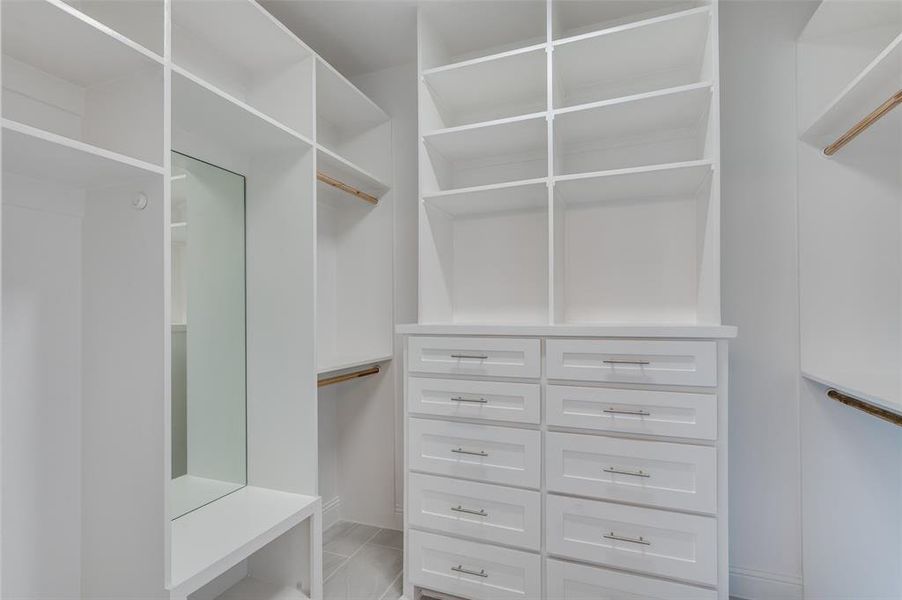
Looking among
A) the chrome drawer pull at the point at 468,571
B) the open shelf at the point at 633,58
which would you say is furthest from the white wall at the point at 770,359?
the chrome drawer pull at the point at 468,571

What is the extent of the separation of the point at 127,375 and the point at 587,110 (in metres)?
1.82

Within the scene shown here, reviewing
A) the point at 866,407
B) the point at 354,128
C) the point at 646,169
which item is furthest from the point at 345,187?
the point at 866,407

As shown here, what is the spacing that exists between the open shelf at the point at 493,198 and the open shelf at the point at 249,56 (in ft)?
2.11

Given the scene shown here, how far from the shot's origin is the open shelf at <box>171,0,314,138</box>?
5.40 ft

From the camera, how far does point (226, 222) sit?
1908mm

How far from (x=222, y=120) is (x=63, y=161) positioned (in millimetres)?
575

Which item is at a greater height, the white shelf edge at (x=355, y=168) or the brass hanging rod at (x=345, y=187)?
the white shelf edge at (x=355, y=168)

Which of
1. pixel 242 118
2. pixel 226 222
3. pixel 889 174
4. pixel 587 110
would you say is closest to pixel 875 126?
pixel 889 174

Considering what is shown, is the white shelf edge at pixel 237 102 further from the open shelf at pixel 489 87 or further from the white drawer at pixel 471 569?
the white drawer at pixel 471 569

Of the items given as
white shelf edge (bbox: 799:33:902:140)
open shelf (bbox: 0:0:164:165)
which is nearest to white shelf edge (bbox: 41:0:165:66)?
open shelf (bbox: 0:0:164:165)

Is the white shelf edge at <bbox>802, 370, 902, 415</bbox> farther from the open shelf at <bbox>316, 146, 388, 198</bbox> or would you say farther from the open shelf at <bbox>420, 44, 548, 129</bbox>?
the open shelf at <bbox>316, 146, 388, 198</bbox>

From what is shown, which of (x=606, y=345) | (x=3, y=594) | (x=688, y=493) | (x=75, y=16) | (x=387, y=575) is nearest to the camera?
(x=75, y=16)

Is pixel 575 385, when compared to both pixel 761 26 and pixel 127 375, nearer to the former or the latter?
pixel 127 375

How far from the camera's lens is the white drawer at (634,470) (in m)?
1.55
